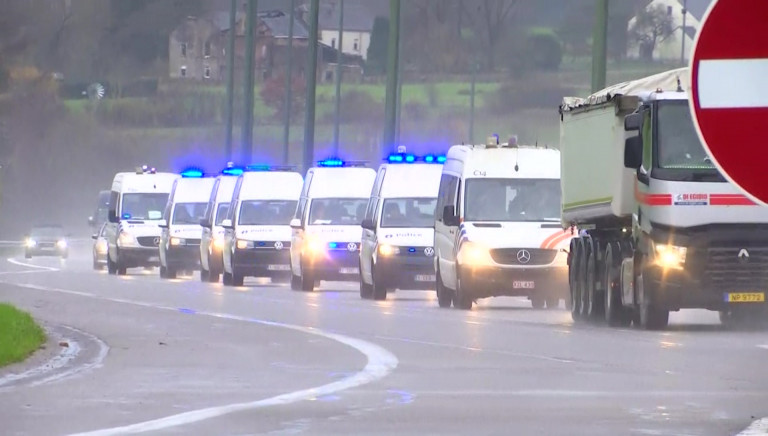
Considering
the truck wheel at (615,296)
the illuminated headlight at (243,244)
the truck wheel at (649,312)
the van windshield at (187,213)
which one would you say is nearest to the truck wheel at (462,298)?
the truck wheel at (615,296)

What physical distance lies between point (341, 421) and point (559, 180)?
65.2 feet

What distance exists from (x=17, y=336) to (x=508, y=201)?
1291 centimetres

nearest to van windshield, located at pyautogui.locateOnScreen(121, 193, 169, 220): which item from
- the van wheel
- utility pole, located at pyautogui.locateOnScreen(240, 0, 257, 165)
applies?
utility pole, located at pyautogui.locateOnScreen(240, 0, 257, 165)

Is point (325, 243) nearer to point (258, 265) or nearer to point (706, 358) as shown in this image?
point (258, 265)

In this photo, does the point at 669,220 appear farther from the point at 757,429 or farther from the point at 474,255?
the point at 757,429

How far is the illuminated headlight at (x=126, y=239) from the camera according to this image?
54.7 metres

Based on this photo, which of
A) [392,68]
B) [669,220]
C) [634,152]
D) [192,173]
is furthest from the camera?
[192,173]

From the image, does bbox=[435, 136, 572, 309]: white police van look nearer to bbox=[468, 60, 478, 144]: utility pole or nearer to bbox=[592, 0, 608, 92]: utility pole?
bbox=[592, 0, 608, 92]: utility pole

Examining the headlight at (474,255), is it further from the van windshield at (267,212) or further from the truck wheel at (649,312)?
the van windshield at (267,212)

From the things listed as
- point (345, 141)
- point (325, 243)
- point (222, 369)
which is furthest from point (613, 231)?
point (345, 141)

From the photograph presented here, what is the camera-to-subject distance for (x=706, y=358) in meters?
19.3

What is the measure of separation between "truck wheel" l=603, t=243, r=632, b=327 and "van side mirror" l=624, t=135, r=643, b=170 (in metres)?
1.64

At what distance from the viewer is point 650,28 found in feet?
200

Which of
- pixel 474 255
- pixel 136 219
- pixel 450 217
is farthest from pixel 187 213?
pixel 474 255
